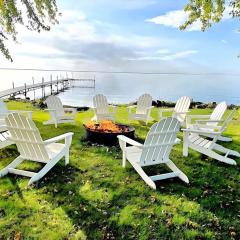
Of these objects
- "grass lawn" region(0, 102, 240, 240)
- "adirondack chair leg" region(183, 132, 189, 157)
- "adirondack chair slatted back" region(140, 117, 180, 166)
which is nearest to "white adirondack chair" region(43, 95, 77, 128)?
"grass lawn" region(0, 102, 240, 240)

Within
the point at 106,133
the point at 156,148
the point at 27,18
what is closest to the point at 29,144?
the point at 156,148

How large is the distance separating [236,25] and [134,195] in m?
9.57

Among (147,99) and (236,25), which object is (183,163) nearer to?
(147,99)

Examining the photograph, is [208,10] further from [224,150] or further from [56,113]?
[56,113]

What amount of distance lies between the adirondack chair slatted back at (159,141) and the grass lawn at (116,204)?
46 centimetres

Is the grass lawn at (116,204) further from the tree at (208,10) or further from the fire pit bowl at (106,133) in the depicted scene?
the tree at (208,10)

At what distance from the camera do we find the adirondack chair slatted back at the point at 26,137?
17.3 ft

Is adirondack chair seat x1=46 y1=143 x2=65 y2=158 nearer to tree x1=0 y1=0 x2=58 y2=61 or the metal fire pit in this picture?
the metal fire pit

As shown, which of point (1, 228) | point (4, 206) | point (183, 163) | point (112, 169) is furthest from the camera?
point (183, 163)

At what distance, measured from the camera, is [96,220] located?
4250 mm

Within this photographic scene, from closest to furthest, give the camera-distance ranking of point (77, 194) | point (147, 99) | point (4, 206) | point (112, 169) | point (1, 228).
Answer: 1. point (1, 228)
2. point (4, 206)
3. point (77, 194)
4. point (112, 169)
5. point (147, 99)

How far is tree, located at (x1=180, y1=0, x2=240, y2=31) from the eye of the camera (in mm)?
10023

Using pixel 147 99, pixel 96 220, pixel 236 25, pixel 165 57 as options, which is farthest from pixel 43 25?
pixel 165 57

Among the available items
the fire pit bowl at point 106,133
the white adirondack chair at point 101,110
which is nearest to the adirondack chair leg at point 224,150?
the fire pit bowl at point 106,133
